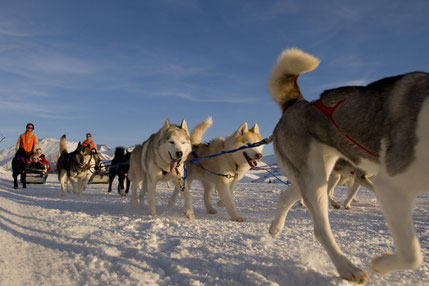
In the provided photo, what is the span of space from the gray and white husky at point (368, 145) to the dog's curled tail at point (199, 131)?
11.7 ft

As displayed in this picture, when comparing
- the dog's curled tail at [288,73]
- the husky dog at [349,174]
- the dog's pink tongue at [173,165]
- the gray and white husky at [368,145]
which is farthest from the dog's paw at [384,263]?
the dog's pink tongue at [173,165]

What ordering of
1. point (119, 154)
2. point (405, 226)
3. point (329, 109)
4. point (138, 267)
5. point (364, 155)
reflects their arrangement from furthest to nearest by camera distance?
point (119, 154) < point (138, 267) < point (329, 109) < point (364, 155) < point (405, 226)

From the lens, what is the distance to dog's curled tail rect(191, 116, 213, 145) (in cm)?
614

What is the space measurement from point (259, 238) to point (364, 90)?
5.82 ft

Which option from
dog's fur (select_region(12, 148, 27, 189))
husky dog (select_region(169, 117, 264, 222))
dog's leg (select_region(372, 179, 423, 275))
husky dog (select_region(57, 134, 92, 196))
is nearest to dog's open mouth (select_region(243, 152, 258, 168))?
husky dog (select_region(169, 117, 264, 222))

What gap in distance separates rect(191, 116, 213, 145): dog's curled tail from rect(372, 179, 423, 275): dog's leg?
459 cm

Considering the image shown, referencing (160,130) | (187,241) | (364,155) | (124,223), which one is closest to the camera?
(364,155)

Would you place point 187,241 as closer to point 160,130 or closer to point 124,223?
point 124,223

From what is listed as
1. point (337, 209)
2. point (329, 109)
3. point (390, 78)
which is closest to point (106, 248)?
point (329, 109)

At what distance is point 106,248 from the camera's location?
2742mm

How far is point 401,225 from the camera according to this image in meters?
1.64

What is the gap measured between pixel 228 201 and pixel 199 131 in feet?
6.17

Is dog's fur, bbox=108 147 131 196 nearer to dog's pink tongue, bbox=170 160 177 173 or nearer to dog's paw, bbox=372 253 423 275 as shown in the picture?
dog's pink tongue, bbox=170 160 177 173

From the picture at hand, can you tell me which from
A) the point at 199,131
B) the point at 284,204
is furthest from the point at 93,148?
the point at 284,204
